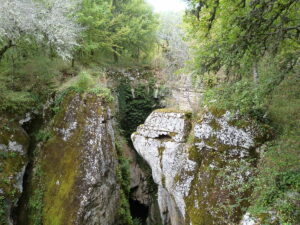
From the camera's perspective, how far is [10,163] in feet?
→ 19.1

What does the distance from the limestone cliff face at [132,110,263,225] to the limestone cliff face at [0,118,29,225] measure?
4.20 m

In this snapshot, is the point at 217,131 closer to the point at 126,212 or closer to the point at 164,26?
the point at 126,212

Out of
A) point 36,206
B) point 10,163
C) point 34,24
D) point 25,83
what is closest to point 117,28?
point 34,24

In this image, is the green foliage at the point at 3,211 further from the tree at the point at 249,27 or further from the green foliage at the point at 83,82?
the tree at the point at 249,27

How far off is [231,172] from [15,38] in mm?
7869

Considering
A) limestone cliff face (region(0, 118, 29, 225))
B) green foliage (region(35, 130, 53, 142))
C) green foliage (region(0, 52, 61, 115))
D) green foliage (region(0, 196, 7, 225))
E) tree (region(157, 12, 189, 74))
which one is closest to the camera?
green foliage (region(0, 196, 7, 225))

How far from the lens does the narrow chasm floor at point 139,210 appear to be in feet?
35.3

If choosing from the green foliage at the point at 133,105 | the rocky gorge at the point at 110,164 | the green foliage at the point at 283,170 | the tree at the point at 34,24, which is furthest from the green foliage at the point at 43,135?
the green foliage at the point at 283,170

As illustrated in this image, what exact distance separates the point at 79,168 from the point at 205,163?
4.00 m

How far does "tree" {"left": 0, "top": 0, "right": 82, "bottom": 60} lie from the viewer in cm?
589

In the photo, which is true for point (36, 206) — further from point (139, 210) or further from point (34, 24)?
point (139, 210)

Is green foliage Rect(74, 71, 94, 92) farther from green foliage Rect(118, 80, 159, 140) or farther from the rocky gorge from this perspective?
green foliage Rect(118, 80, 159, 140)

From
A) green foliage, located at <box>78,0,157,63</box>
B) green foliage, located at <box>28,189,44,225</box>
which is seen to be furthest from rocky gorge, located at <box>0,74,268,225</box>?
green foliage, located at <box>78,0,157,63</box>

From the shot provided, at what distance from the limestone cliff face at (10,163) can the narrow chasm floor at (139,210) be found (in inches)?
252
